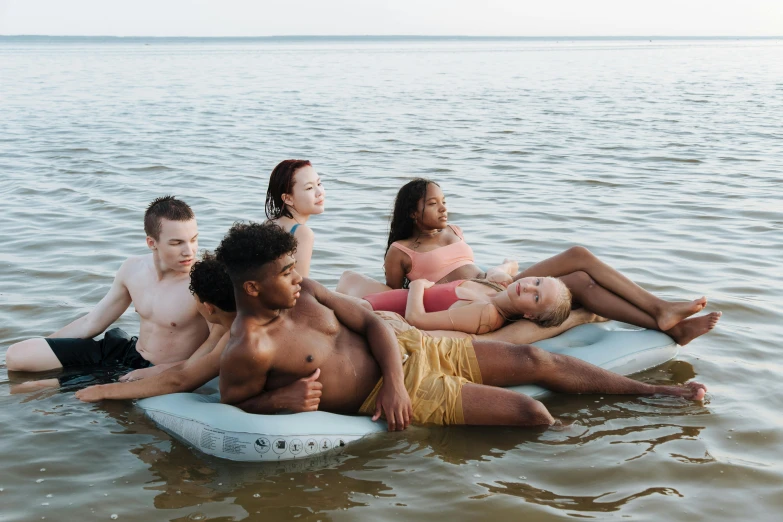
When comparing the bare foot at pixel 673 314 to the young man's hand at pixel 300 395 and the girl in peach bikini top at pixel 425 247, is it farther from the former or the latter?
the young man's hand at pixel 300 395

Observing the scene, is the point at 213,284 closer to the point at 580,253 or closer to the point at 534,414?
the point at 534,414

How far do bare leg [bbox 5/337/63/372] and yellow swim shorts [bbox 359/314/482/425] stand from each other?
2.09m

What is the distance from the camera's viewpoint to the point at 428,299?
5328 mm

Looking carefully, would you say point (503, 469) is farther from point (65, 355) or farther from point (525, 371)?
point (65, 355)

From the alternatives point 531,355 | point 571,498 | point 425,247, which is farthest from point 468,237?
point 571,498

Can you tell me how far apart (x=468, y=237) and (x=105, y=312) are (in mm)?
A: 3893

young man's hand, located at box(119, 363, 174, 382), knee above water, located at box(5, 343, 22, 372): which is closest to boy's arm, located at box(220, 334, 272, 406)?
young man's hand, located at box(119, 363, 174, 382)

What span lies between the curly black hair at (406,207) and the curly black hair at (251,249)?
211cm

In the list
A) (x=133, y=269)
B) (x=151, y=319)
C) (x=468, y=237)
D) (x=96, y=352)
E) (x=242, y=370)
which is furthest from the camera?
(x=468, y=237)

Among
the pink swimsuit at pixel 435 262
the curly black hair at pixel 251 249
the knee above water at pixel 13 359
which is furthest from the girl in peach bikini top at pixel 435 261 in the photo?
the knee above water at pixel 13 359

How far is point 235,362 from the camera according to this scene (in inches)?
157

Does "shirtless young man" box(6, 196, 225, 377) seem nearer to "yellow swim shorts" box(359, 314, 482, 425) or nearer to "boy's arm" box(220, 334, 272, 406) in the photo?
"boy's arm" box(220, 334, 272, 406)

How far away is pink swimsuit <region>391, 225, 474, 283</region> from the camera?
5820 mm

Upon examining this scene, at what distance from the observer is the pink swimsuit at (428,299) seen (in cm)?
529
